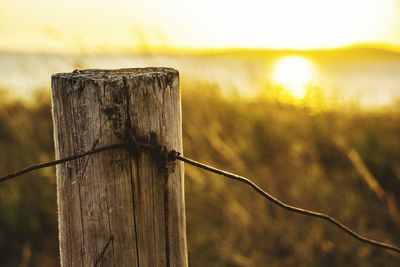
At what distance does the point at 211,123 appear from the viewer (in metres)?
4.58

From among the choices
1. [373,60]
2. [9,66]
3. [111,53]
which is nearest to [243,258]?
[111,53]

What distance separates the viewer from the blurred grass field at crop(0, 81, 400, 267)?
3.27 meters

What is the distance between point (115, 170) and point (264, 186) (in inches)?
116

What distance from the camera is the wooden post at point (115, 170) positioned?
1001mm

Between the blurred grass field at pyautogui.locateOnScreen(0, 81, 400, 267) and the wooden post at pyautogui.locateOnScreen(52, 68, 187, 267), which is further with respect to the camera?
the blurred grass field at pyautogui.locateOnScreen(0, 81, 400, 267)

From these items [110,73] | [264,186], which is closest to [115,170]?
[110,73]

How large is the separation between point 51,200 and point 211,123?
5.15 ft

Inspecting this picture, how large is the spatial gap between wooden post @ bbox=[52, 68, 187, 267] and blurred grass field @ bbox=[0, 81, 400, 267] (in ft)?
5.87

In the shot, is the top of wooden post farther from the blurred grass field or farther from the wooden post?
the blurred grass field

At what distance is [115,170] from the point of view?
1024 millimetres

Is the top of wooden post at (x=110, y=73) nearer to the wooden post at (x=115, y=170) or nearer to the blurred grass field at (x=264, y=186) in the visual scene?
the wooden post at (x=115, y=170)

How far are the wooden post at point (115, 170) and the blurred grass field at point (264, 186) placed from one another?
1788 mm

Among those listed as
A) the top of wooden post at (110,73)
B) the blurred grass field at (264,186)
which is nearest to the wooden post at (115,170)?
the top of wooden post at (110,73)

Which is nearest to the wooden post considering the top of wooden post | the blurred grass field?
the top of wooden post
